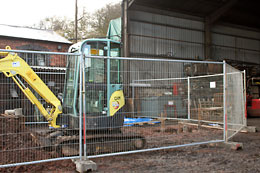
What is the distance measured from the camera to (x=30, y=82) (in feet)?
19.0

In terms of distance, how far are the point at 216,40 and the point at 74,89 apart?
1757 cm

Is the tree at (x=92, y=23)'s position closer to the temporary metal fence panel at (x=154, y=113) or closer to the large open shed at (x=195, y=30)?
the large open shed at (x=195, y=30)

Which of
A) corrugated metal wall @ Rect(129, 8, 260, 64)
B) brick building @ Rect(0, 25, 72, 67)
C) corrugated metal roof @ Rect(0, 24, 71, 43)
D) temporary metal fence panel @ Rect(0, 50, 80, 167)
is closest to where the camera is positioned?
temporary metal fence panel @ Rect(0, 50, 80, 167)

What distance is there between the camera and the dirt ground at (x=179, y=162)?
4.65 metres

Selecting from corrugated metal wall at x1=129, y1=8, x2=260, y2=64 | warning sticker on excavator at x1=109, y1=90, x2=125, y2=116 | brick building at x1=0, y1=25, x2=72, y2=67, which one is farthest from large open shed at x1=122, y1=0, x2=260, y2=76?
warning sticker on excavator at x1=109, y1=90, x2=125, y2=116

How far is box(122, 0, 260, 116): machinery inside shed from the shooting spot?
16.3 m

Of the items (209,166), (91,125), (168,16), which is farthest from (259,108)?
(91,125)

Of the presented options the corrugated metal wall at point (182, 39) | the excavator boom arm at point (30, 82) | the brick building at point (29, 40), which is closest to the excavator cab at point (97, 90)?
the excavator boom arm at point (30, 82)

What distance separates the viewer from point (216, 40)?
20297mm

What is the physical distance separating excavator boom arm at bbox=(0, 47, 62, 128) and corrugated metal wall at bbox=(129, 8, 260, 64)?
10356 millimetres

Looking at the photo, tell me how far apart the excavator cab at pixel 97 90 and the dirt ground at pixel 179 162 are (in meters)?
0.88

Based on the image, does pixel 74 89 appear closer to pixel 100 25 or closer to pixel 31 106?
pixel 31 106

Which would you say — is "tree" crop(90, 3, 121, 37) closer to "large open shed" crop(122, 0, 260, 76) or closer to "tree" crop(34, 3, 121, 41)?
"tree" crop(34, 3, 121, 41)

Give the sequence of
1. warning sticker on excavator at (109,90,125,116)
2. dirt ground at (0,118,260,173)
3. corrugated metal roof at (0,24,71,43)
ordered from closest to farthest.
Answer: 1. dirt ground at (0,118,260,173)
2. warning sticker on excavator at (109,90,125,116)
3. corrugated metal roof at (0,24,71,43)
